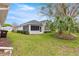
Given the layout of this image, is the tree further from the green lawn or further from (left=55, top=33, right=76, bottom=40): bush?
the green lawn

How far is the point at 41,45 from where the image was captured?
15.2 feet

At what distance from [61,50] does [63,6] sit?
585 millimetres

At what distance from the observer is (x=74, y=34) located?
15.3ft

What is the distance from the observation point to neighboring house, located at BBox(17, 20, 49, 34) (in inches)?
182

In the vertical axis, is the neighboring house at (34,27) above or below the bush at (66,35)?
above

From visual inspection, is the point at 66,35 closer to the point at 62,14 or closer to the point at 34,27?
the point at 62,14

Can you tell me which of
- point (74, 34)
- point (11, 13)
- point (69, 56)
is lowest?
point (69, 56)

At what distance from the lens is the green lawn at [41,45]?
461cm

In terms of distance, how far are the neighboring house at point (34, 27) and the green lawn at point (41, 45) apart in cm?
7

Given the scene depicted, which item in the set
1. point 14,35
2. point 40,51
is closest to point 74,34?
point 40,51

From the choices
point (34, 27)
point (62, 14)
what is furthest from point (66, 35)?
point (34, 27)

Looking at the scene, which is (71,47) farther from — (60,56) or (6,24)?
(6,24)

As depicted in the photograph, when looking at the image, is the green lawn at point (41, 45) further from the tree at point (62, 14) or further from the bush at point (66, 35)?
the tree at point (62, 14)

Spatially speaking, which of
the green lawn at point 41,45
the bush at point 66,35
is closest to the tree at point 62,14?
the bush at point 66,35
